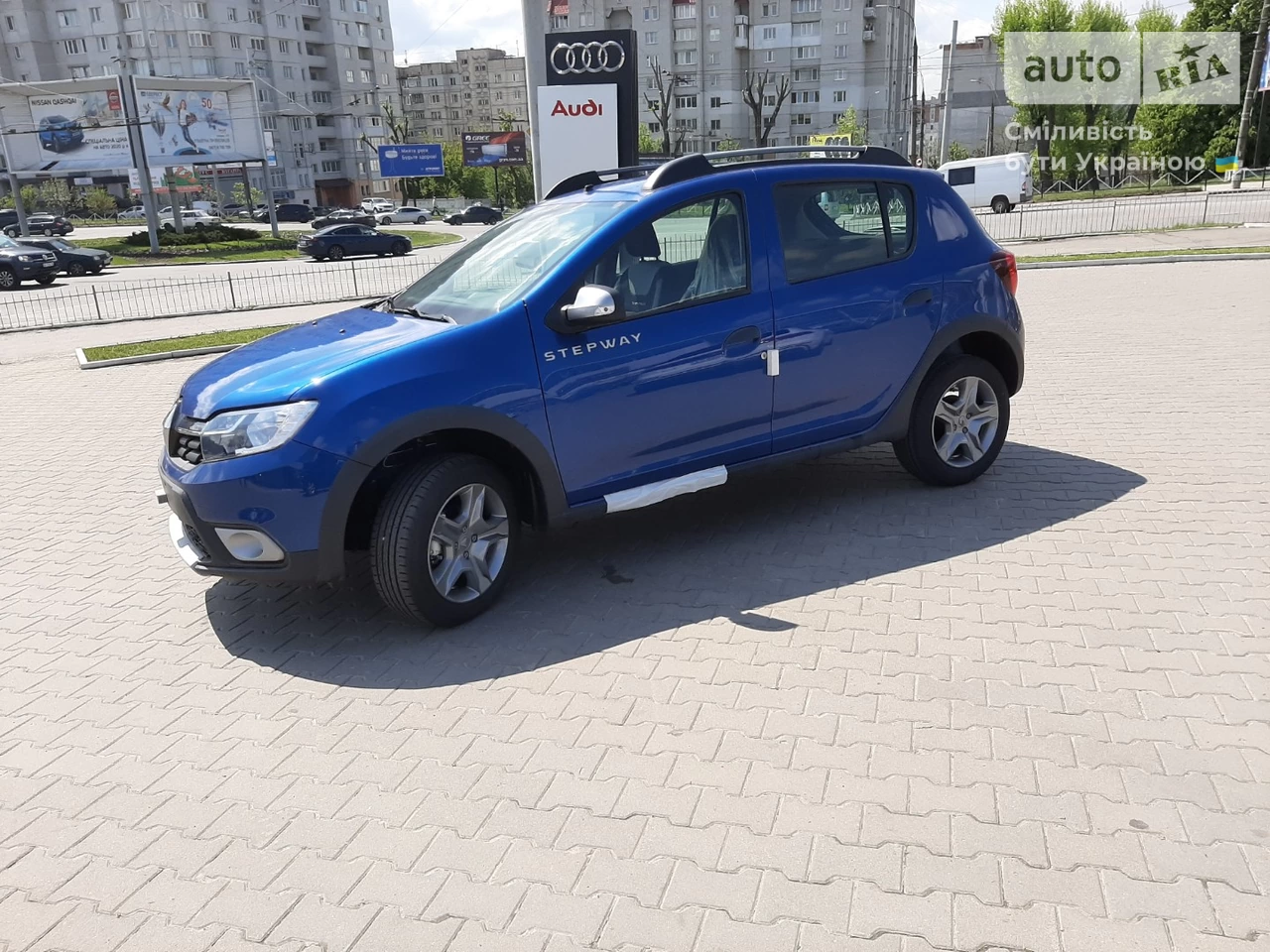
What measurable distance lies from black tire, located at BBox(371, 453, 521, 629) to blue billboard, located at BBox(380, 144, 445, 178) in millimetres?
70475

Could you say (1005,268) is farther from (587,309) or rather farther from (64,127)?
(64,127)

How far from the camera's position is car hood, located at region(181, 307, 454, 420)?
4039 millimetres

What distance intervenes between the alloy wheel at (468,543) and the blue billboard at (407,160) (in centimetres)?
7036

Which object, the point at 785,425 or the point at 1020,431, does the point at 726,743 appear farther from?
the point at 1020,431

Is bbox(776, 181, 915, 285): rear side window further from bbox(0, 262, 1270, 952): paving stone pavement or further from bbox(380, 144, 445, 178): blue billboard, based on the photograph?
bbox(380, 144, 445, 178): blue billboard

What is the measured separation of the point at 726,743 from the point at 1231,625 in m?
2.21

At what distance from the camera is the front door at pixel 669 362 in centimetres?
438

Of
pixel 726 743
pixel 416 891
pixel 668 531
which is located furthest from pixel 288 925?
pixel 668 531

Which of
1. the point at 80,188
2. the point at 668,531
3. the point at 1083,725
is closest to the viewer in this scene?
the point at 1083,725

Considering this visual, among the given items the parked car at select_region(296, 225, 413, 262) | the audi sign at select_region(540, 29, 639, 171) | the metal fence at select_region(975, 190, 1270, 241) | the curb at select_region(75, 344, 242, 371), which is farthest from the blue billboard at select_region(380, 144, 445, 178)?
the audi sign at select_region(540, 29, 639, 171)

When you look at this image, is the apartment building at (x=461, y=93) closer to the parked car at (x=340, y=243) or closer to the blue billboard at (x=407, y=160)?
the blue billboard at (x=407, y=160)

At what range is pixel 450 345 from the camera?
4156mm

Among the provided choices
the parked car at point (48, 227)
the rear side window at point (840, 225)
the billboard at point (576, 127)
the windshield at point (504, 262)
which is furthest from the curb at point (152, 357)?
the parked car at point (48, 227)

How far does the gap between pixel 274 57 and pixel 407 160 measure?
2922 centimetres
